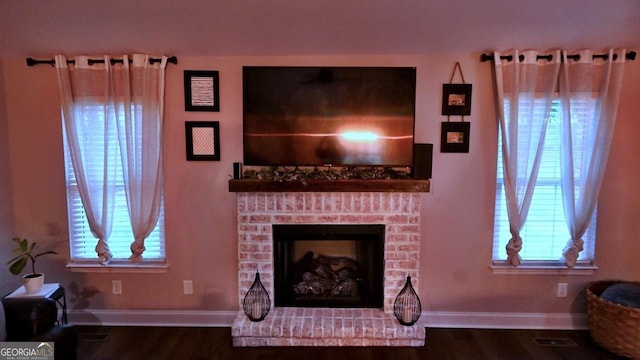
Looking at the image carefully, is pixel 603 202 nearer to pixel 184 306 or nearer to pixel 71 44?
pixel 184 306

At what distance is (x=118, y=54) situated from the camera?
2869mm

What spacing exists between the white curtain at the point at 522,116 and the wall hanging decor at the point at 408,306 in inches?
37.1

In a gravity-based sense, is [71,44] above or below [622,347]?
above

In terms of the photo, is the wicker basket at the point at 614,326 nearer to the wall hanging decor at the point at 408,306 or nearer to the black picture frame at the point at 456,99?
the wall hanging decor at the point at 408,306

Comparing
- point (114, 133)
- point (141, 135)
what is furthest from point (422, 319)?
point (114, 133)

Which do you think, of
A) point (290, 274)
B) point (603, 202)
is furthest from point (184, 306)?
point (603, 202)

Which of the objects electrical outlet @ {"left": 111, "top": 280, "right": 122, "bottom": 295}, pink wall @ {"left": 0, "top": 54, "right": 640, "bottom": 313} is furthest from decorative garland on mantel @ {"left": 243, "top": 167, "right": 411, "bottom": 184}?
electrical outlet @ {"left": 111, "top": 280, "right": 122, "bottom": 295}

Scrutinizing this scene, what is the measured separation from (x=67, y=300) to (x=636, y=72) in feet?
16.4

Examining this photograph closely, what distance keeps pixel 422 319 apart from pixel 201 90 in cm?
263

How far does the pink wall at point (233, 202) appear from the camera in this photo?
293 centimetres

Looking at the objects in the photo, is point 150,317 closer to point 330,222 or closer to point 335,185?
point 330,222

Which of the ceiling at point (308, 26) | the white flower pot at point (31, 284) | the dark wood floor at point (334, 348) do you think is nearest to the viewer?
the ceiling at point (308, 26)

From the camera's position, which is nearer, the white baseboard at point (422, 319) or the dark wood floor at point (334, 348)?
the dark wood floor at point (334, 348)

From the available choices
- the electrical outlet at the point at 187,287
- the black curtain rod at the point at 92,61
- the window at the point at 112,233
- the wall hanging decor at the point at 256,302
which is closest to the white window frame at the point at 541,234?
the wall hanging decor at the point at 256,302
